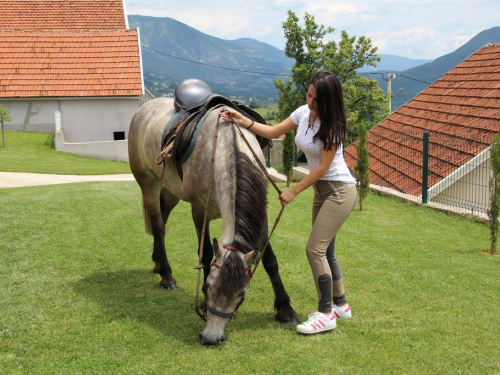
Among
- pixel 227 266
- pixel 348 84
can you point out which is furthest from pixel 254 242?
pixel 348 84

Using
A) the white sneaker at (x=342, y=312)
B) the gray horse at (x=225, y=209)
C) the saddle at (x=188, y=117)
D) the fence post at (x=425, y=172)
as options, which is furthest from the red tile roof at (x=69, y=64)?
the white sneaker at (x=342, y=312)

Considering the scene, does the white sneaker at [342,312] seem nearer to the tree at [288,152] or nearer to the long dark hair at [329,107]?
the long dark hair at [329,107]

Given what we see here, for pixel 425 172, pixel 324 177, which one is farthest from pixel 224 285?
pixel 425 172

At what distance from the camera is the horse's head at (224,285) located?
3.78m

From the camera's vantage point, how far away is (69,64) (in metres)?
25.2

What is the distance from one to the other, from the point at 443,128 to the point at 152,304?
9.75 metres

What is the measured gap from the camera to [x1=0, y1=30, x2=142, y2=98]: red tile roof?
79.5 feet

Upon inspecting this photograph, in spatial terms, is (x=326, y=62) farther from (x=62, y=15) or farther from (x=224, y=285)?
(x=224, y=285)

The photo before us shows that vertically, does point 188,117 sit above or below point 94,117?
above

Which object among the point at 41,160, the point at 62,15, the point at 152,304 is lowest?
the point at 41,160

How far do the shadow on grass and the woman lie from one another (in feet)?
1.69

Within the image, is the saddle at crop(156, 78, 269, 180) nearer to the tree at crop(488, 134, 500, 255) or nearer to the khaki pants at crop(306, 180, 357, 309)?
the khaki pants at crop(306, 180, 357, 309)

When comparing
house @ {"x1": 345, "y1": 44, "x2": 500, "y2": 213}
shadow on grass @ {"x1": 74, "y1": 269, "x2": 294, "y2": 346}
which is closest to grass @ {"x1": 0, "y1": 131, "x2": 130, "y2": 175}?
house @ {"x1": 345, "y1": 44, "x2": 500, "y2": 213}

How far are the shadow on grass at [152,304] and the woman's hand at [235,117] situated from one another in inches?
67.5
